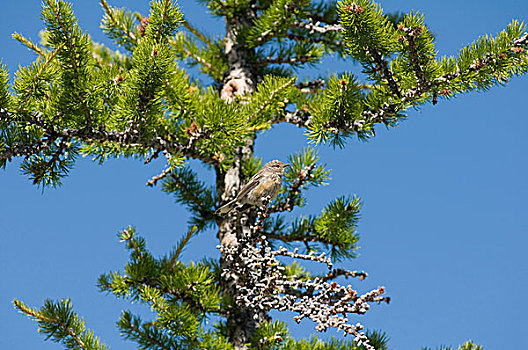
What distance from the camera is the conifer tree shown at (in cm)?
301

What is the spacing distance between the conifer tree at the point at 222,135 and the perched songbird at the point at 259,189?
20 cm

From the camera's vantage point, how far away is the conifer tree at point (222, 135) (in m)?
3.01

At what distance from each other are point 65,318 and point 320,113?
201 centimetres

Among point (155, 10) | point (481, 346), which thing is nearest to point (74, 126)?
point (155, 10)

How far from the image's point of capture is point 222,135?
11.6ft

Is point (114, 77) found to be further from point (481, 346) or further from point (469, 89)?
point (481, 346)

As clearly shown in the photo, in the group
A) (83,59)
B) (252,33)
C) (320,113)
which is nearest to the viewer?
(83,59)

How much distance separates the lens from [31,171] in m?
3.34

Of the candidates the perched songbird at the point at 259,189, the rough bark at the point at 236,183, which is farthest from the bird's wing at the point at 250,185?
the rough bark at the point at 236,183

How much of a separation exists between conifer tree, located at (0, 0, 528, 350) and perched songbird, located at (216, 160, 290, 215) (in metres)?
0.20

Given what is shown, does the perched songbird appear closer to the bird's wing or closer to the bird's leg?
the bird's wing

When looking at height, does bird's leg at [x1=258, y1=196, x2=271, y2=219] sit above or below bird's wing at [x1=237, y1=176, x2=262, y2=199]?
below

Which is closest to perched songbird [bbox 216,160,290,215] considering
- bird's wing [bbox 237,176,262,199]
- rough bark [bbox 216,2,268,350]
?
bird's wing [bbox 237,176,262,199]

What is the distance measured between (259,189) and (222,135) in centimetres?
46
